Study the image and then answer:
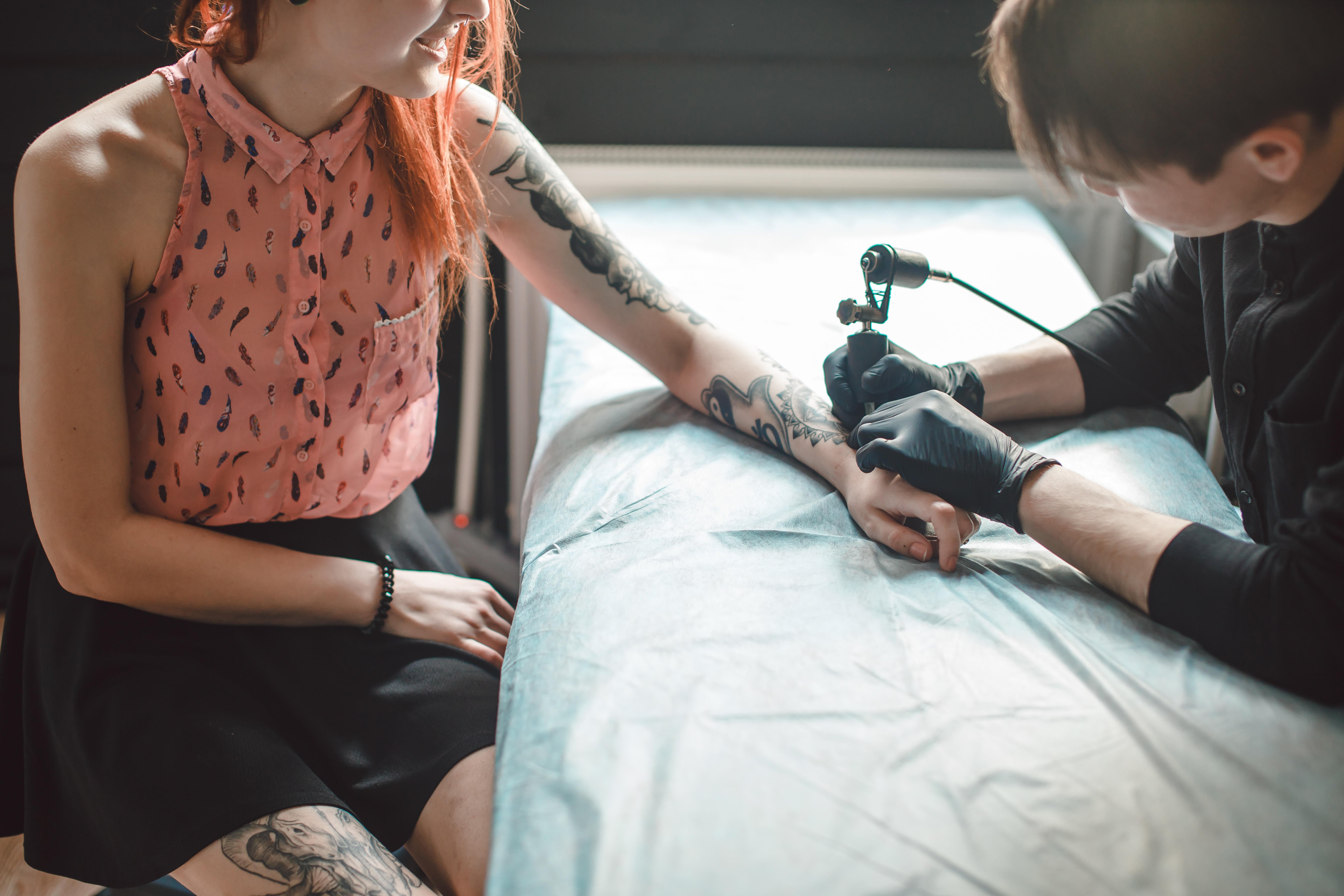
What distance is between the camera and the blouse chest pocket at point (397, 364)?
985 mm

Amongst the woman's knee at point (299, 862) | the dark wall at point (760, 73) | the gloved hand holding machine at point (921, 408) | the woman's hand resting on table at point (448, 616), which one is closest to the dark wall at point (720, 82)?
the dark wall at point (760, 73)

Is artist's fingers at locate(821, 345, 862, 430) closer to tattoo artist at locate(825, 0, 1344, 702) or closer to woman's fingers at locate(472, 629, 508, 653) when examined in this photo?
tattoo artist at locate(825, 0, 1344, 702)

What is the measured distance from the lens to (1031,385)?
3.60 feet

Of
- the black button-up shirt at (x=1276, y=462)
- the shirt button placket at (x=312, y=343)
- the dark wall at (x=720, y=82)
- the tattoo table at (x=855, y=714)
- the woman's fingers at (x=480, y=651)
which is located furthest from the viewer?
the dark wall at (x=720, y=82)

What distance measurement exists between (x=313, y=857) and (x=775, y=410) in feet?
2.14

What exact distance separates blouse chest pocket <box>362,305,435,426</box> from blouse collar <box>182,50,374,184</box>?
18cm

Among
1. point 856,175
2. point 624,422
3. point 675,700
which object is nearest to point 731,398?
point 624,422

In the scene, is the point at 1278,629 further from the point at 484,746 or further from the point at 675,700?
the point at 484,746

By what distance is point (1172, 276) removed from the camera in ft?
3.46

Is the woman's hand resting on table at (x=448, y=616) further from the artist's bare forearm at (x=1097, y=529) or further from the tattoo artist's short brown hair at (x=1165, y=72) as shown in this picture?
the tattoo artist's short brown hair at (x=1165, y=72)

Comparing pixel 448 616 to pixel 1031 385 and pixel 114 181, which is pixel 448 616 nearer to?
pixel 114 181

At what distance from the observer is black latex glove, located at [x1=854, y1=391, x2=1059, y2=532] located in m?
0.85

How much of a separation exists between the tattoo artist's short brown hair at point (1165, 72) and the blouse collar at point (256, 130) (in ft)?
2.12

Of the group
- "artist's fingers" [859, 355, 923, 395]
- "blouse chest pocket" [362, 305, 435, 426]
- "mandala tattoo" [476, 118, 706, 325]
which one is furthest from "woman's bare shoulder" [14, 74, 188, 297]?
"artist's fingers" [859, 355, 923, 395]
